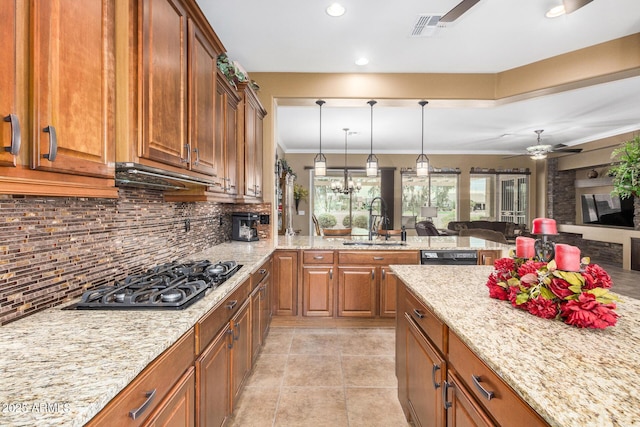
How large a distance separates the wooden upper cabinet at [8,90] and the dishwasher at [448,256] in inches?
131

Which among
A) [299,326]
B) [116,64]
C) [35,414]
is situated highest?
[116,64]

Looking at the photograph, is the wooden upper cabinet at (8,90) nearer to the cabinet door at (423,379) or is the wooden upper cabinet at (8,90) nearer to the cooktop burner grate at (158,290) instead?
the cooktop burner grate at (158,290)

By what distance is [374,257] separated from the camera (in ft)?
11.4

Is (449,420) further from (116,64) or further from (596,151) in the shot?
(596,151)

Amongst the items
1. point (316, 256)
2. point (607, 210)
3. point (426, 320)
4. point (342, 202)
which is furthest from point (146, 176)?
point (607, 210)

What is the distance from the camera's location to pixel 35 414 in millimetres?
669

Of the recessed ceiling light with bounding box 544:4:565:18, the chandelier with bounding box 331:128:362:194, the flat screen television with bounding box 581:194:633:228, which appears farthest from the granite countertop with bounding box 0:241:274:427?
the flat screen television with bounding box 581:194:633:228

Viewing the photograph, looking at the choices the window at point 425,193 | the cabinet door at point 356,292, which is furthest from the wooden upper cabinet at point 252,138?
the window at point 425,193

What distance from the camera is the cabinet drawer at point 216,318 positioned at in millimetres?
1348

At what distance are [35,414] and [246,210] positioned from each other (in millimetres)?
3273

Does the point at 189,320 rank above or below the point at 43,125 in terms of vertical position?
below

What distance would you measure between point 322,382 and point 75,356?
1909 millimetres

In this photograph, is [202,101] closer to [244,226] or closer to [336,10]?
[336,10]

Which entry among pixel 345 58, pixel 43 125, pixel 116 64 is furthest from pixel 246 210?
pixel 43 125
